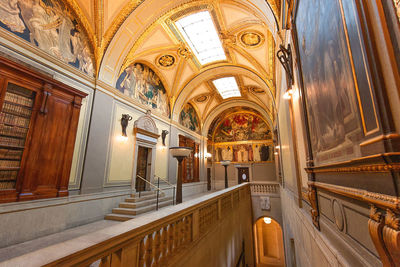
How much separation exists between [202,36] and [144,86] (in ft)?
12.0

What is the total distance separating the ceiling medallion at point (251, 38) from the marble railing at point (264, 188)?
25.6 ft

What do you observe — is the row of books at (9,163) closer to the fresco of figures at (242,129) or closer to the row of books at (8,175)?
the row of books at (8,175)

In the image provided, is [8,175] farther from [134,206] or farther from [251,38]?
[251,38]

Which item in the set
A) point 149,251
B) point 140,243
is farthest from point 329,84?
point 149,251

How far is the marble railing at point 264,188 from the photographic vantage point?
11070 millimetres

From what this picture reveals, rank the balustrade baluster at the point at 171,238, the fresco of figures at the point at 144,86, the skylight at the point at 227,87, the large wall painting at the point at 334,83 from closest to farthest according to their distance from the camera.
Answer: the large wall painting at the point at 334,83 < the balustrade baluster at the point at 171,238 < the fresco of figures at the point at 144,86 < the skylight at the point at 227,87

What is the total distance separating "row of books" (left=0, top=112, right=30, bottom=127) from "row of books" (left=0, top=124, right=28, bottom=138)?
96 mm

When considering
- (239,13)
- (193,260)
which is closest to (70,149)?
(193,260)

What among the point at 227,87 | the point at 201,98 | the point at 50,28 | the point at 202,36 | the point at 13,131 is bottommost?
the point at 13,131

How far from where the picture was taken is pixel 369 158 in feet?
3.14

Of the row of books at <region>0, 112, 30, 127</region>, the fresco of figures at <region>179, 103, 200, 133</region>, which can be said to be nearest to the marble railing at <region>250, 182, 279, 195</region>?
the fresco of figures at <region>179, 103, 200, 133</region>

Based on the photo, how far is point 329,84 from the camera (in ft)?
4.98

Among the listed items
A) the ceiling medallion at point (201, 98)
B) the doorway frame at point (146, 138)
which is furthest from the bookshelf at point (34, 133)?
the ceiling medallion at point (201, 98)

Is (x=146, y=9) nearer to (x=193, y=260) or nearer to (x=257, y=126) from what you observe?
(x=193, y=260)
